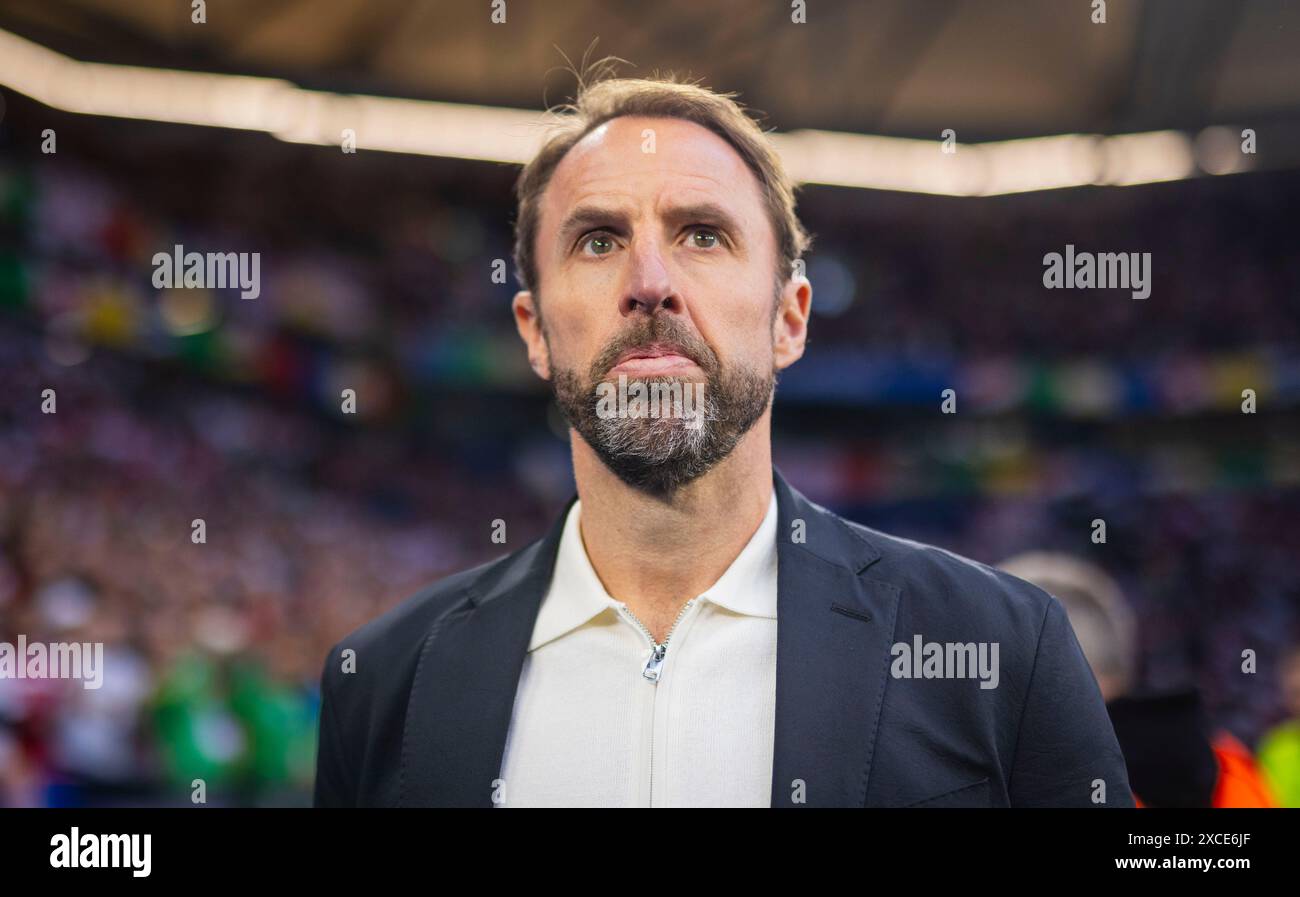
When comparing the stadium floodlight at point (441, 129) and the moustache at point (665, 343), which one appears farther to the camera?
the stadium floodlight at point (441, 129)

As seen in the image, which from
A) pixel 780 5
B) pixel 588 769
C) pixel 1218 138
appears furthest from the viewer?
pixel 1218 138

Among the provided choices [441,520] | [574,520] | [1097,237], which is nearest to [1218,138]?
[1097,237]

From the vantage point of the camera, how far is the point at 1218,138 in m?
3.26

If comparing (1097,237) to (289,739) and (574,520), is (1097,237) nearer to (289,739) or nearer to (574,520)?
(574,520)

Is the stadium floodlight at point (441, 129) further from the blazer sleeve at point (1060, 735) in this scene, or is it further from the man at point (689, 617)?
the blazer sleeve at point (1060, 735)

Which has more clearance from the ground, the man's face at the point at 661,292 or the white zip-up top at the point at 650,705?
the man's face at the point at 661,292

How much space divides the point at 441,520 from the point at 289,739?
228cm

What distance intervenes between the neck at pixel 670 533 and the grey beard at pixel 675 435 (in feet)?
0.06

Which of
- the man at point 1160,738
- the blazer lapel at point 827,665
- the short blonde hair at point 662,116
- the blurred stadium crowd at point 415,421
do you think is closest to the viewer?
the blazer lapel at point 827,665

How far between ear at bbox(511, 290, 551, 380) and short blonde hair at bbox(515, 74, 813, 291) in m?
0.03

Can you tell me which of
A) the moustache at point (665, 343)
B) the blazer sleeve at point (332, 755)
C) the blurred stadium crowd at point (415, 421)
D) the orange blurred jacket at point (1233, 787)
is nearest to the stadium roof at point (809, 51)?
the blurred stadium crowd at point (415, 421)

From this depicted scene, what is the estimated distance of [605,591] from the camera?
1.71 meters

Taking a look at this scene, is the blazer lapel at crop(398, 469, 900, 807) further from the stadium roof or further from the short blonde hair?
the stadium roof

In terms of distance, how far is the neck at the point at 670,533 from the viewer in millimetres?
1702
